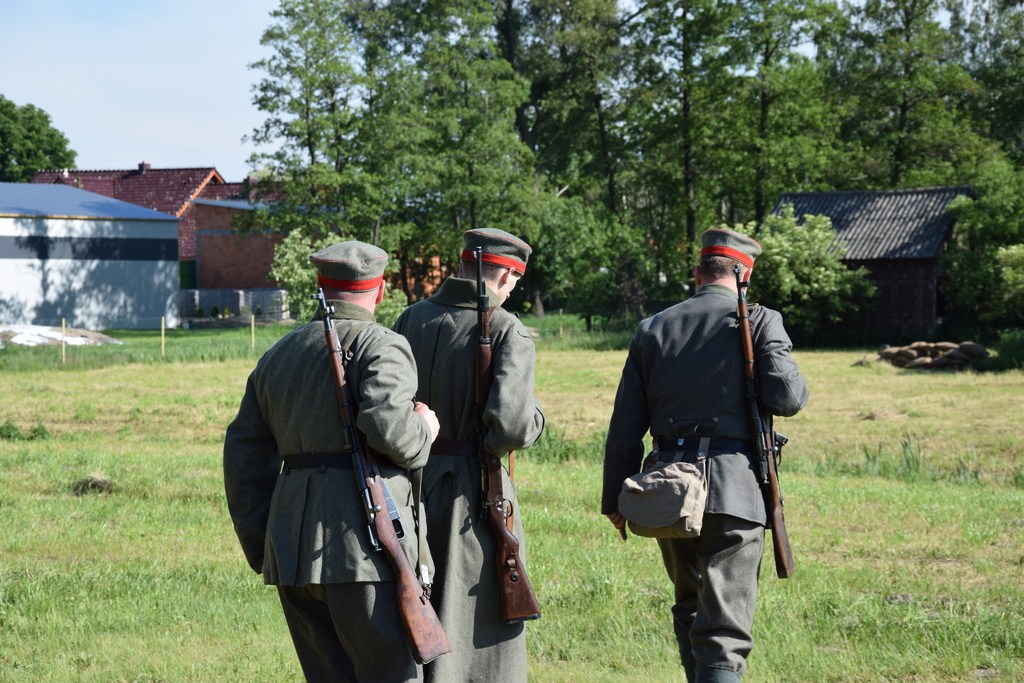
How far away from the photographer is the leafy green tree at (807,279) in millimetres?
36312

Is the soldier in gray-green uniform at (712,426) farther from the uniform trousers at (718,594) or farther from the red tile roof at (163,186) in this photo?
the red tile roof at (163,186)

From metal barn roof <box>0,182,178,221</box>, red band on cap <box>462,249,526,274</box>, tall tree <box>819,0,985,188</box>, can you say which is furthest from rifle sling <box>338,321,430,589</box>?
metal barn roof <box>0,182,178,221</box>

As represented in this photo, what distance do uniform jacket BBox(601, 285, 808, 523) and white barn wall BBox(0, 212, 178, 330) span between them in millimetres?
46021

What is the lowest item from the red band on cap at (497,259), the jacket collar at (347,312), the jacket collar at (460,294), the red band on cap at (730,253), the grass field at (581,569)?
the grass field at (581,569)

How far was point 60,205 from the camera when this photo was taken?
49969 mm

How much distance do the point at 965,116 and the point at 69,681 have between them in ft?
158

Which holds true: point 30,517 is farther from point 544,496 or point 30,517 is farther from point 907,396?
point 907,396

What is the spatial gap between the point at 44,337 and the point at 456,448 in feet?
117

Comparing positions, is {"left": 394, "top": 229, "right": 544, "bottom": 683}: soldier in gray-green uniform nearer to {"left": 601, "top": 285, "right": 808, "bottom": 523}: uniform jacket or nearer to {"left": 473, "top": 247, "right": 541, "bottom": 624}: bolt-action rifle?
{"left": 473, "top": 247, "right": 541, "bottom": 624}: bolt-action rifle

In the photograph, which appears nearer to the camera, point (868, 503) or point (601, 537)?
point (601, 537)

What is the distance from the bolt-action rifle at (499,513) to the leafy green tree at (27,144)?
77.6 metres

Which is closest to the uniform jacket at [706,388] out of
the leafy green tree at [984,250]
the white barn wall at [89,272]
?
the leafy green tree at [984,250]

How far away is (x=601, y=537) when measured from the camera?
8.74 metres

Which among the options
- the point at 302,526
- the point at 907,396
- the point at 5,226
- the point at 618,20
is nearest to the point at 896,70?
the point at 618,20
